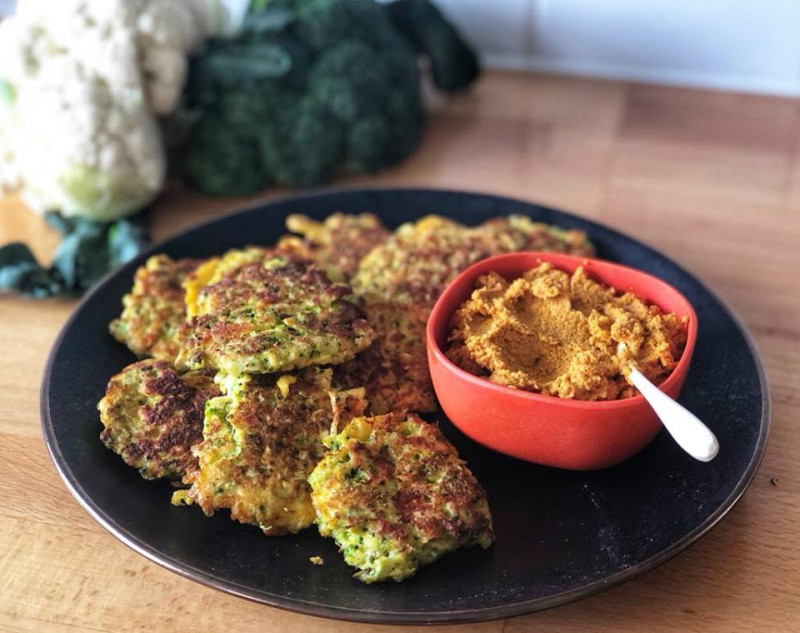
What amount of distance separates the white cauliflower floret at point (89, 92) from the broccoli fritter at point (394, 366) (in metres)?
0.80

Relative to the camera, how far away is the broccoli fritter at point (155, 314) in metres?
1.54

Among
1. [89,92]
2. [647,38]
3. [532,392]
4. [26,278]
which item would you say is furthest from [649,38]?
[26,278]

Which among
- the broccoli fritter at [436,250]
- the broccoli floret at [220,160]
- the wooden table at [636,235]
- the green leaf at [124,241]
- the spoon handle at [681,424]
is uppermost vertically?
the spoon handle at [681,424]

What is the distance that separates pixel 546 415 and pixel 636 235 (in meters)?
0.93

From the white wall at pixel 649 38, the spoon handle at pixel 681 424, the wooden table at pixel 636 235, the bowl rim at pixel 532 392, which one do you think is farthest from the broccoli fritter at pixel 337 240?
the white wall at pixel 649 38

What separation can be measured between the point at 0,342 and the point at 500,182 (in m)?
1.21

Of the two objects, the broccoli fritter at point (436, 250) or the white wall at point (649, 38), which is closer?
the broccoli fritter at point (436, 250)

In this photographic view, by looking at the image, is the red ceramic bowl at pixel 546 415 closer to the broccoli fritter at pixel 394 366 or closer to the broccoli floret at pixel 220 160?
the broccoli fritter at pixel 394 366

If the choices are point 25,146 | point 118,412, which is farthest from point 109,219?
point 118,412

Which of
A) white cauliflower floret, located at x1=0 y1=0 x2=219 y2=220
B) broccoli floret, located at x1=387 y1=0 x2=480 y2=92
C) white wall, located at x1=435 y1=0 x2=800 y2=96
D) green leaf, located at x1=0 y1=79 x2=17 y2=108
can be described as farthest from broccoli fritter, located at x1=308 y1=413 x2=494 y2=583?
white wall, located at x1=435 y1=0 x2=800 y2=96

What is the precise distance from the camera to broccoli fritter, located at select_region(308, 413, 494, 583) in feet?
3.93

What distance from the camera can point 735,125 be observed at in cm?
245

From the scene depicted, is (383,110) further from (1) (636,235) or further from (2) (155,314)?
(2) (155,314)

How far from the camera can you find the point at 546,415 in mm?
1259
